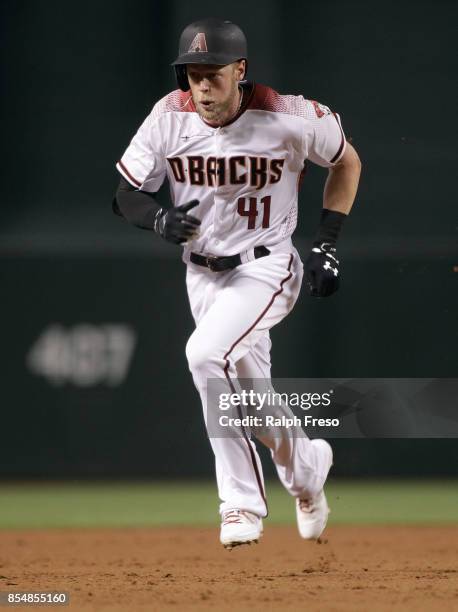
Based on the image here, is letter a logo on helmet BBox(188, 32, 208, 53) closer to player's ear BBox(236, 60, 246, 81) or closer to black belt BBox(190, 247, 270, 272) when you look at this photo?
player's ear BBox(236, 60, 246, 81)

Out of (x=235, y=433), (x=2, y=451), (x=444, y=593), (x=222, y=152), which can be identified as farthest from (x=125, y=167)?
(x=2, y=451)

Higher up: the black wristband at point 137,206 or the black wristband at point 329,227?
the black wristband at point 137,206

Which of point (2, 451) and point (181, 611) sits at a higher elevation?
point (181, 611)

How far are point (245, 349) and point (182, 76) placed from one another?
97cm

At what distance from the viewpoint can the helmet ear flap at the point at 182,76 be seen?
4012 mm

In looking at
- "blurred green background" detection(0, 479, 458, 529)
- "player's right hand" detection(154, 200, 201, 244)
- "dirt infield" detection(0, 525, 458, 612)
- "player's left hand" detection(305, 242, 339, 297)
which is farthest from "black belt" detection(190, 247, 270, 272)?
"blurred green background" detection(0, 479, 458, 529)

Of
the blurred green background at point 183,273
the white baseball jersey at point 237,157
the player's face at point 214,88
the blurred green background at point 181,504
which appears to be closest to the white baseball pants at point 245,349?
the white baseball jersey at point 237,157

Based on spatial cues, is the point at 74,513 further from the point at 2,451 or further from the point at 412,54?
the point at 412,54

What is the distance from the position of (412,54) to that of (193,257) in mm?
2880

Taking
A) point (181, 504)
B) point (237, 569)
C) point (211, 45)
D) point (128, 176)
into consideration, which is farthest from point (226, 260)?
point (181, 504)

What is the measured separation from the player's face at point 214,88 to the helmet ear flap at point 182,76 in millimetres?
110

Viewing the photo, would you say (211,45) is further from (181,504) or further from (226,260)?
(181,504)

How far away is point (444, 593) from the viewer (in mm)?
3689

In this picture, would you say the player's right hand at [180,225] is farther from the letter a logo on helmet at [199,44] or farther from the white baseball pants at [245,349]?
the letter a logo on helmet at [199,44]
